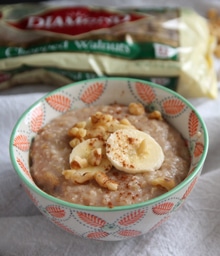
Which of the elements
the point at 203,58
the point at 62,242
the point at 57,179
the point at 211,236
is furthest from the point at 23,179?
the point at 203,58

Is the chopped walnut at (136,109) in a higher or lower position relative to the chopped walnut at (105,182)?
higher

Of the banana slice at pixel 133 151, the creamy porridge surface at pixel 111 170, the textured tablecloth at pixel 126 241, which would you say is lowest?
the textured tablecloth at pixel 126 241

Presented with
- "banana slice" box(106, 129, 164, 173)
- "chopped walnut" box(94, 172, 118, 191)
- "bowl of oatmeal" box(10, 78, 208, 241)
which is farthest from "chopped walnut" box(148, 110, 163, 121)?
"chopped walnut" box(94, 172, 118, 191)

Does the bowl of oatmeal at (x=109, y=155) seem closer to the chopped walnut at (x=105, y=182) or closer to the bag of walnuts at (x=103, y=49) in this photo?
the chopped walnut at (x=105, y=182)

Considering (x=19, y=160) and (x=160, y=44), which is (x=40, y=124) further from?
(x=160, y=44)

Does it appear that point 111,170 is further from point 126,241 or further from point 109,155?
point 126,241

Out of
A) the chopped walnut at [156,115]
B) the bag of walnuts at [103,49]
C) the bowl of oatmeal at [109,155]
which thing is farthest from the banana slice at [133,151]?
the bag of walnuts at [103,49]
